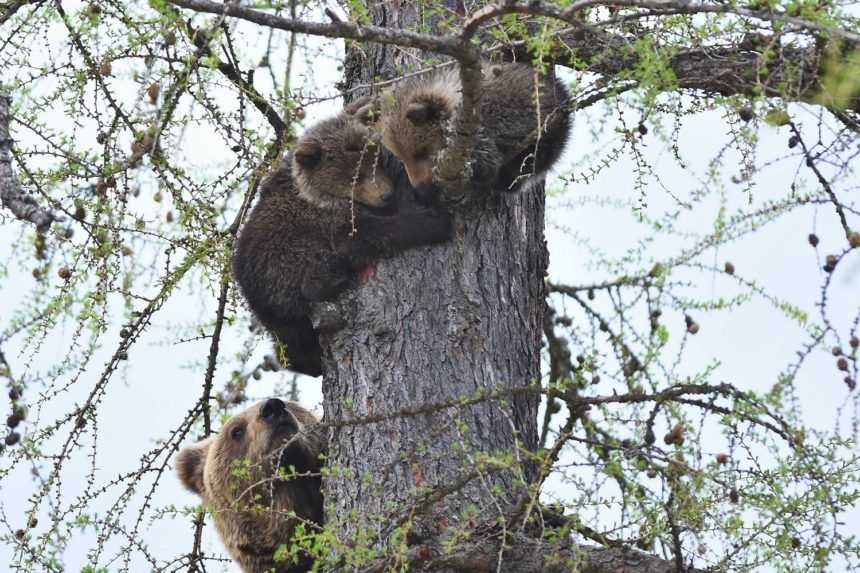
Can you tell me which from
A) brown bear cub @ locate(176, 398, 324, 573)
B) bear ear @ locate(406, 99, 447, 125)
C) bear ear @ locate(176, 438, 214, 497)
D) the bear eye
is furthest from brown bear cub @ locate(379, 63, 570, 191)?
bear ear @ locate(176, 438, 214, 497)

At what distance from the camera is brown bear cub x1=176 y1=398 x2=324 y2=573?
564 cm

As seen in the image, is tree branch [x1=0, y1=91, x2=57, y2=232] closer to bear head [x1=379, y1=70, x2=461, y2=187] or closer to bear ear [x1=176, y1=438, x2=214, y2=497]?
bear head [x1=379, y1=70, x2=461, y2=187]

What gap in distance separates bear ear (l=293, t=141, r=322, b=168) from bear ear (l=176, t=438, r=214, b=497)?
167cm

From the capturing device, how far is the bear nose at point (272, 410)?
588 centimetres

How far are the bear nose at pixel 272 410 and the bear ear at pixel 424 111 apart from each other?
1.64 metres

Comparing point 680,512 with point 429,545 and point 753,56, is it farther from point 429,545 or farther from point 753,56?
point 753,56

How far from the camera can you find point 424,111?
5.55m

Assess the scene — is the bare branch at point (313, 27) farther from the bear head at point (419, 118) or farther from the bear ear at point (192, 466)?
the bear ear at point (192, 466)

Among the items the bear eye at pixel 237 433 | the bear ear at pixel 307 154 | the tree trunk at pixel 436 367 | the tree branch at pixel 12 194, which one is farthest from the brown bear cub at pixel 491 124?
the bear eye at pixel 237 433

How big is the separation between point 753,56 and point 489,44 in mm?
1166

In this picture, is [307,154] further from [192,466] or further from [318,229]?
[192,466]

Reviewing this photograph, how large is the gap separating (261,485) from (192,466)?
86 cm

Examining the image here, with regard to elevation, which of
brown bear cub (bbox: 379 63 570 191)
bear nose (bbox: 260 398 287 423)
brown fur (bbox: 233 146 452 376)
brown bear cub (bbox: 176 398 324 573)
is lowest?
brown bear cub (bbox: 176 398 324 573)

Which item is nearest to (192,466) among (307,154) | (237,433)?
(237,433)
